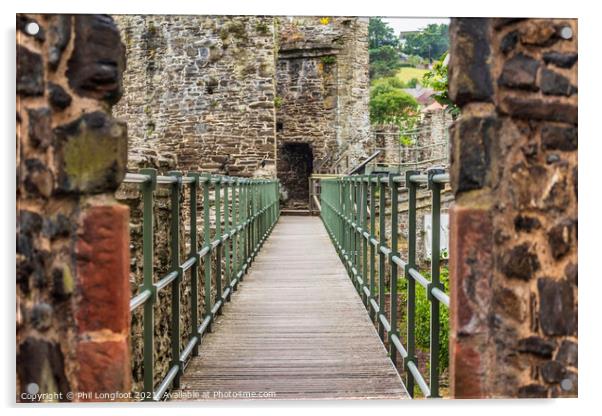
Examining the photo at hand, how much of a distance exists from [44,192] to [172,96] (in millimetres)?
12305

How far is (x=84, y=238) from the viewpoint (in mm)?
2322

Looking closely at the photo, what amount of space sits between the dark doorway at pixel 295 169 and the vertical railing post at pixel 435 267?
16927 mm

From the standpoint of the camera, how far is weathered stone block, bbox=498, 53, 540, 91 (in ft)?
7.64

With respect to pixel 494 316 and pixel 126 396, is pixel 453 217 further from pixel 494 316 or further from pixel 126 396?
pixel 126 396

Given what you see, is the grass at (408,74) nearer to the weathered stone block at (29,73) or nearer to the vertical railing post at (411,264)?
the vertical railing post at (411,264)

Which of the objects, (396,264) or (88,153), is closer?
(88,153)

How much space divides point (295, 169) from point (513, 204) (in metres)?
18.2

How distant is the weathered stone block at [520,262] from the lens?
2.37m

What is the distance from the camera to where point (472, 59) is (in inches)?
92.1

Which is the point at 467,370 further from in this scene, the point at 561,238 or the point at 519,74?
the point at 519,74

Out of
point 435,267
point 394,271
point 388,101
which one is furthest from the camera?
point 388,101

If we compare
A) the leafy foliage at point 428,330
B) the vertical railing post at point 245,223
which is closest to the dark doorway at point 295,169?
the leafy foliage at point 428,330

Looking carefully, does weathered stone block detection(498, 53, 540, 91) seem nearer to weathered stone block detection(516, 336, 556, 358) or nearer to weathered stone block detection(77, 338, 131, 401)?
weathered stone block detection(516, 336, 556, 358)

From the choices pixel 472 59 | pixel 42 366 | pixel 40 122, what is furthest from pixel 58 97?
pixel 472 59
